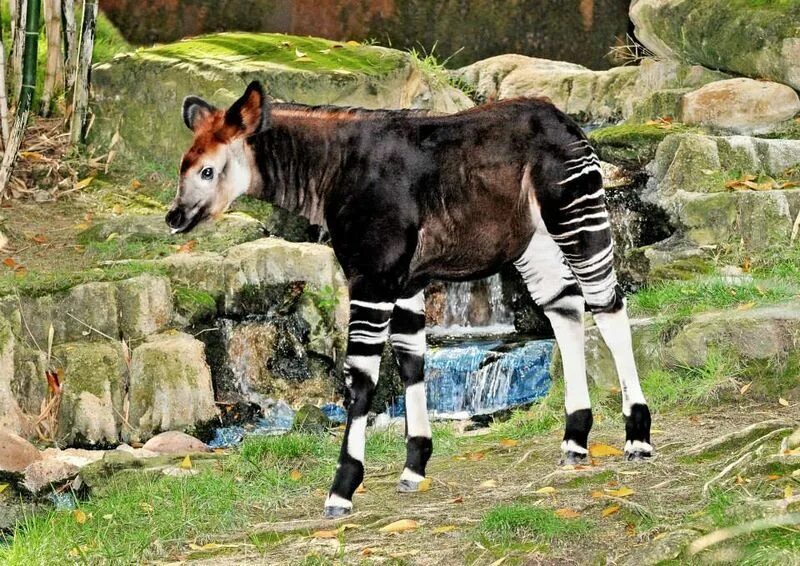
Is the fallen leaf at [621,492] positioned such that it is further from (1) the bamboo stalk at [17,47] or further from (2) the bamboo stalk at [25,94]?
(1) the bamboo stalk at [17,47]

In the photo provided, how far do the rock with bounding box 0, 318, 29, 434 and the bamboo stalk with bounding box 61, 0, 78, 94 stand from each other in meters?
4.45

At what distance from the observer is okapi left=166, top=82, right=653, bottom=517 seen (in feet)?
18.7

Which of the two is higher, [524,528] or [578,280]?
[578,280]

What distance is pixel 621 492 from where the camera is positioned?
5.44 m

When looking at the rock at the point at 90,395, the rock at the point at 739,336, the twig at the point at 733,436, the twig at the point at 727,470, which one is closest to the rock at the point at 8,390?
the rock at the point at 90,395

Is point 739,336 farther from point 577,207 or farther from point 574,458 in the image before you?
point 577,207

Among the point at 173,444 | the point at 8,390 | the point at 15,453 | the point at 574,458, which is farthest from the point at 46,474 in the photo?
the point at 574,458

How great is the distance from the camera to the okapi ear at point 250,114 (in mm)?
5688

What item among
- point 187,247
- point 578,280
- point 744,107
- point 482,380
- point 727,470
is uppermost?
point 744,107

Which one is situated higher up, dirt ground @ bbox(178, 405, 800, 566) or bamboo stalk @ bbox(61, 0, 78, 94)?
bamboo stalk @ bbox(61, 0, 78, 94)

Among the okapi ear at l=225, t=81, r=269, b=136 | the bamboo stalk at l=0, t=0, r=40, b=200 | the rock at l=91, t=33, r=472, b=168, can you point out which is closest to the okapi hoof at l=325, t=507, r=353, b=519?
the okapi ear at l=225, t=81, r=269, b=136

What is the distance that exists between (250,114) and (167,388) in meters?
3.71

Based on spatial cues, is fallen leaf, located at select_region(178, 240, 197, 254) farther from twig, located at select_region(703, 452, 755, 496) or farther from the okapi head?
twig, located at select_region(703, 452, 755, 496)

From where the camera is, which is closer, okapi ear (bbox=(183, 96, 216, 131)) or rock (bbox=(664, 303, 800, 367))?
okapi ear (bbox=(183, 96, 216, 131))
